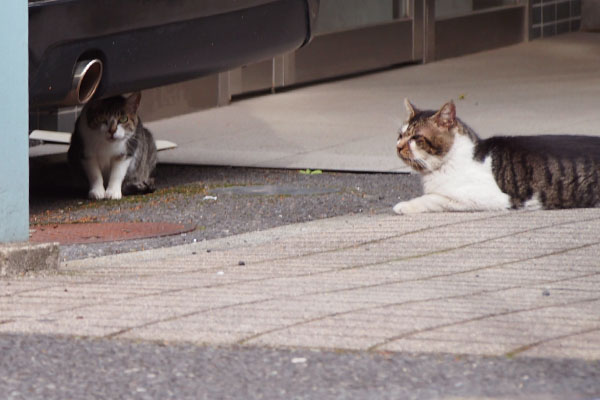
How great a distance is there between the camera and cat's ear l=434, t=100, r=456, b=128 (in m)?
6.65

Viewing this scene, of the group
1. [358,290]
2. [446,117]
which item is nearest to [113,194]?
[446,117]

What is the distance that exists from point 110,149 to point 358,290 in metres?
3.19

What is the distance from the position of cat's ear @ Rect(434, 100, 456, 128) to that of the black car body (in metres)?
1.38

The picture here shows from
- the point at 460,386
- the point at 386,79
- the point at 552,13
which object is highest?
the point at 552,13

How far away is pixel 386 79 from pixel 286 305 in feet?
29.2

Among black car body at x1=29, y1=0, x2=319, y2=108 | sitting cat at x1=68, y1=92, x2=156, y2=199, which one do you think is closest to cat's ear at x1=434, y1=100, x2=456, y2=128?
black car body at x1=29, y1=0, x2=319, y2=108

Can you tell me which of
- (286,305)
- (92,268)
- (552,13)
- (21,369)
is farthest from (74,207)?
(552,13)

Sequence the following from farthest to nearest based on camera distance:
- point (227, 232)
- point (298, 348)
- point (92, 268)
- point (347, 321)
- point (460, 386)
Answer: point (227, 232), point (92, 268), point (347, 321), point (298, 348), point (460, 386)

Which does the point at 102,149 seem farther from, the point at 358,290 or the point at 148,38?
the point at 358,290

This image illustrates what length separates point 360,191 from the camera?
751 centimetres

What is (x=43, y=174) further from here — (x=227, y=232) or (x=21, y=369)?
(x=21, y=369)

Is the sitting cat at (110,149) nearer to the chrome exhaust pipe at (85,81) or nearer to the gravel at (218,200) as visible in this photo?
the gravel at (218,200)

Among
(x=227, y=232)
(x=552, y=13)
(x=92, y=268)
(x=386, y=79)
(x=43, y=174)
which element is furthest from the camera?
(x=552, y=13)

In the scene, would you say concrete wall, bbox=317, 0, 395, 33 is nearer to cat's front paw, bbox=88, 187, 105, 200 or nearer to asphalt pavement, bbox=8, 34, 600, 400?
asphalt pavement, bbox=8, 34, 600, 400
